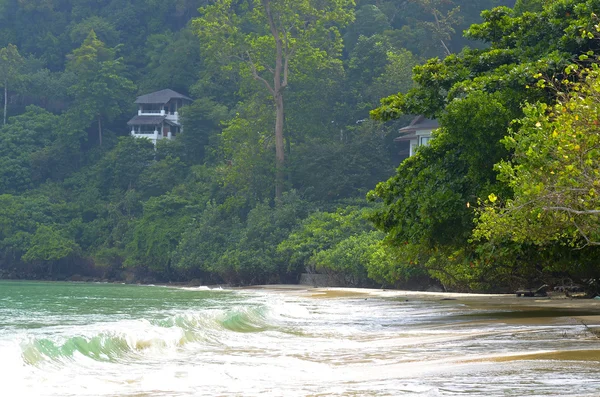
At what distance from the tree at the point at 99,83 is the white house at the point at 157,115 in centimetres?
164

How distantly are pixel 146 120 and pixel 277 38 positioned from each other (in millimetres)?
16264

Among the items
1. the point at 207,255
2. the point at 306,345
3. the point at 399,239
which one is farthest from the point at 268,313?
the point at 207,255

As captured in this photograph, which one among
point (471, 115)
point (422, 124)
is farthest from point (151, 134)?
point (471, 115)

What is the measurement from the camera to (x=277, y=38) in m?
55.6

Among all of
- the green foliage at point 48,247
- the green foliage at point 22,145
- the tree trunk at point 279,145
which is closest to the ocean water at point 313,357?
the tree trunk at point 279,145

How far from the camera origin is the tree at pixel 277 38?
181 ft

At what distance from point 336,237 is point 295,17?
15.0 meters

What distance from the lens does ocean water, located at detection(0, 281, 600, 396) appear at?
9492 mm

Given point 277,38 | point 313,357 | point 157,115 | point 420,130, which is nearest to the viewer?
point 313,357

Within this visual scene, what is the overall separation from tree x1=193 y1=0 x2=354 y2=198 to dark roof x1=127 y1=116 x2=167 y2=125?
1175 centimetres

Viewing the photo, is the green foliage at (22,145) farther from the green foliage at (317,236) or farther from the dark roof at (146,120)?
the green foliage at (317,236)

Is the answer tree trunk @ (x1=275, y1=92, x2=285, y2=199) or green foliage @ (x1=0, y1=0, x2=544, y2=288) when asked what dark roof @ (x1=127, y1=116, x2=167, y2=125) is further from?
tree trunk @ (x1=275, y1=92, x2=285, y2=199)

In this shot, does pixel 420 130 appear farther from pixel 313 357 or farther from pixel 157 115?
pixel 313 357

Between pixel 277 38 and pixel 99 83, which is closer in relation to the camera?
pixel 277 38
